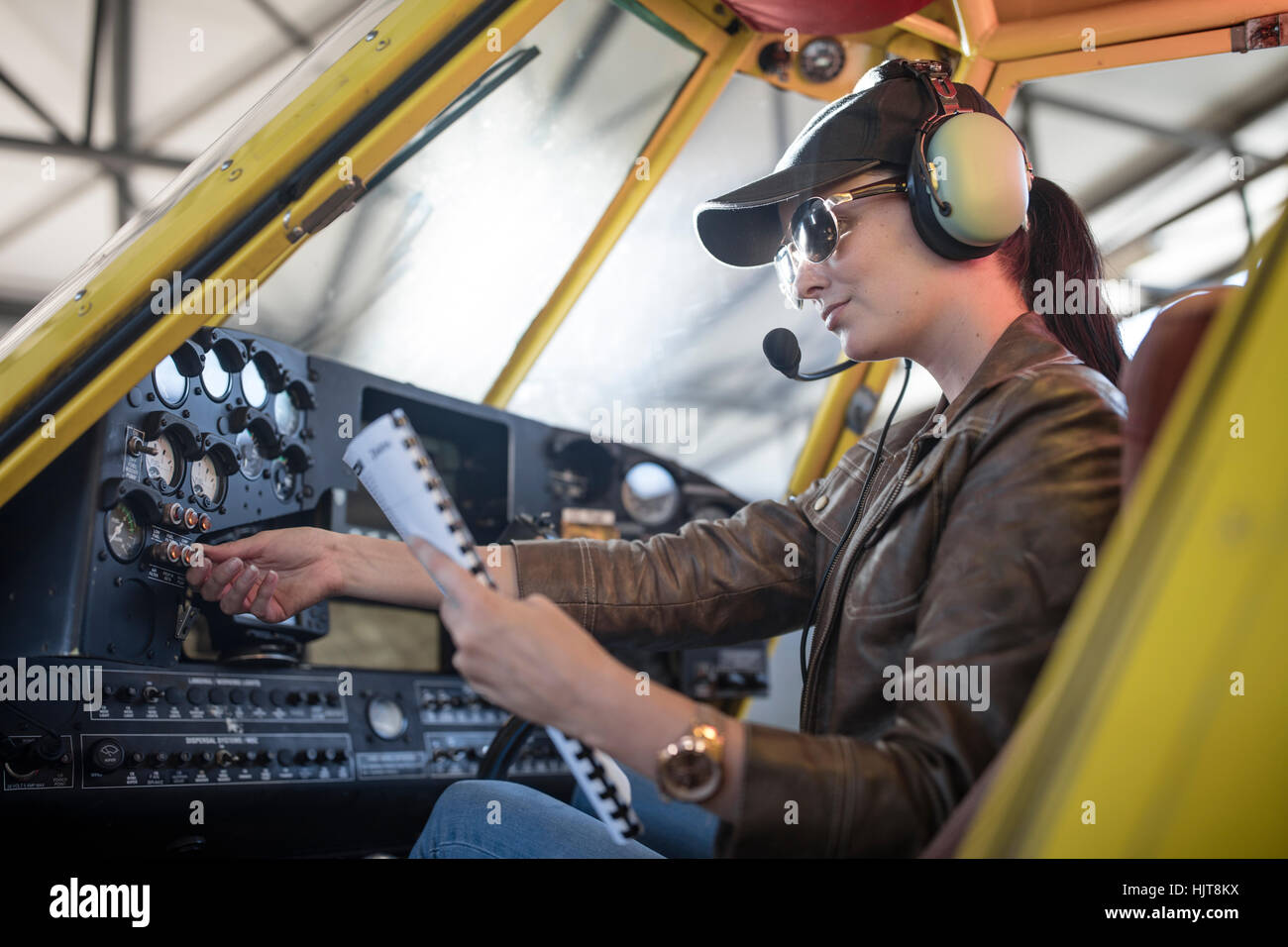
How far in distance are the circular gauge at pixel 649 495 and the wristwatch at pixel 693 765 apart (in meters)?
1.47

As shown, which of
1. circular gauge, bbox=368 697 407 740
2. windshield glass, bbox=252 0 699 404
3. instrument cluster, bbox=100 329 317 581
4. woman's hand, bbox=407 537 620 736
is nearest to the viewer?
woman's hand, bbox=407 537 620 736

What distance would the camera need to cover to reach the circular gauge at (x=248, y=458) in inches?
54.6

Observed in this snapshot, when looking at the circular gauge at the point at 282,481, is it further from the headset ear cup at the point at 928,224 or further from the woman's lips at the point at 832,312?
the headset ear cup at the point at 928,224

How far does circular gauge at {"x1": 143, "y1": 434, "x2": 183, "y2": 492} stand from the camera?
1.22 metres

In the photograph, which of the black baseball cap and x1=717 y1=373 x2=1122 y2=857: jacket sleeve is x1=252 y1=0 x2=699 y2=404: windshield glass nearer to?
the black baseball cap

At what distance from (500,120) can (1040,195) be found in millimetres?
1300

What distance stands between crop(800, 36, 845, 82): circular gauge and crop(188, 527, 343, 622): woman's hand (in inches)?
66.0

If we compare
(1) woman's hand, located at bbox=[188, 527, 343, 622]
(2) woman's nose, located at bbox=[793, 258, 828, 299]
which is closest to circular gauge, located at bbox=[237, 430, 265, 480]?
(1) woman's hand, located at bbox=[188, 527, 343, 622]

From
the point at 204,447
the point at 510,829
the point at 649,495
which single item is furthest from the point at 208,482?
the point at 649,495

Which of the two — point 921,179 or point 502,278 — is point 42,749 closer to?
point 921,179

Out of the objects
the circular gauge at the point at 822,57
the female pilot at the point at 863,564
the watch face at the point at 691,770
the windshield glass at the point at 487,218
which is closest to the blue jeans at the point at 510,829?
the female pilot at the point at 863,564

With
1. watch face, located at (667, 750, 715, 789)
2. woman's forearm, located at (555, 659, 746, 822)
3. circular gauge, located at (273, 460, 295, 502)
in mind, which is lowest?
watch face, located at (667, 750, 715, 789)
